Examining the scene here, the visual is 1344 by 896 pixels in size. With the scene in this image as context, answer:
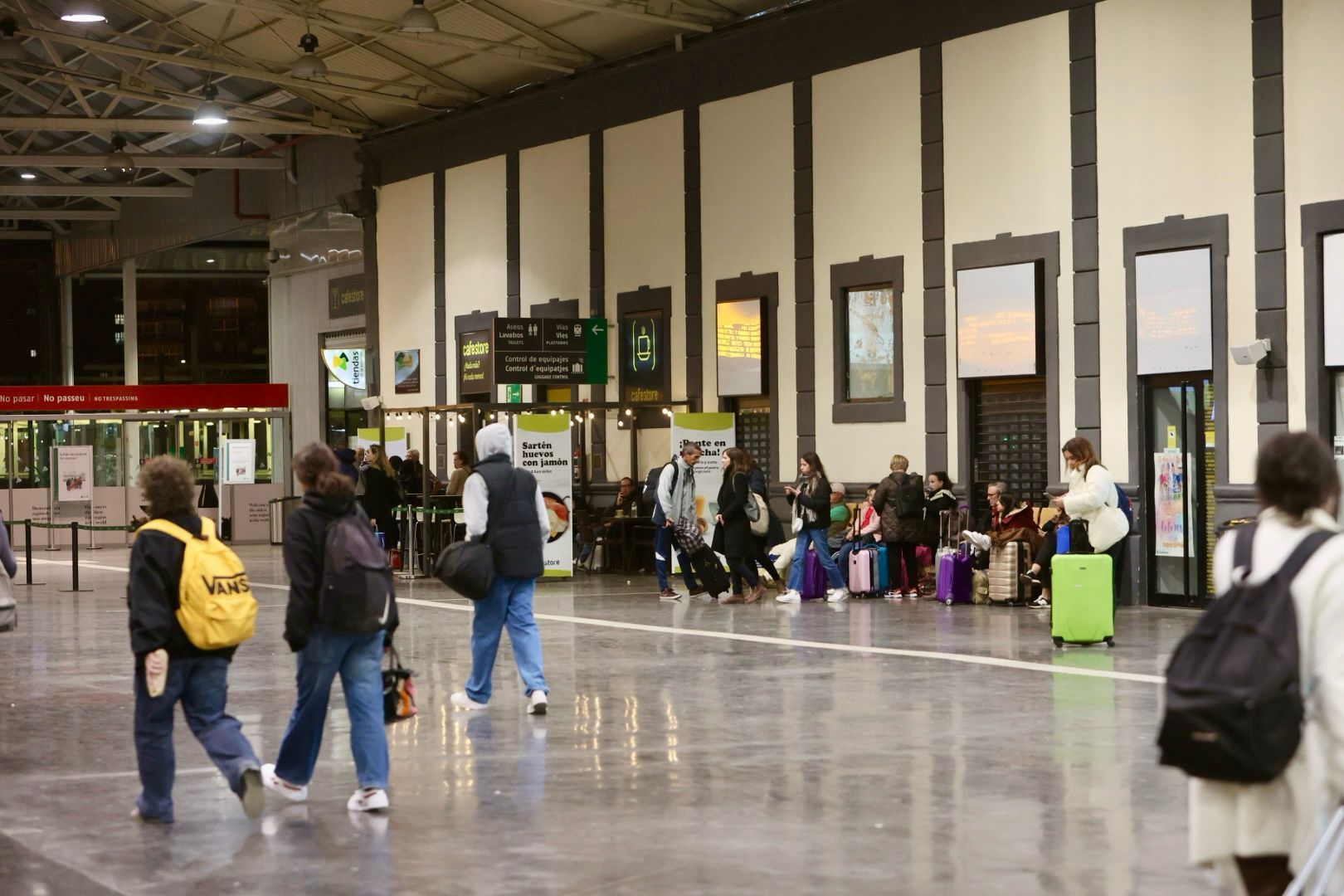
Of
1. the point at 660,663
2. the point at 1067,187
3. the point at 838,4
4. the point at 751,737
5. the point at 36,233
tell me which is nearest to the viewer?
the point at 751,737

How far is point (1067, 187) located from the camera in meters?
18.4

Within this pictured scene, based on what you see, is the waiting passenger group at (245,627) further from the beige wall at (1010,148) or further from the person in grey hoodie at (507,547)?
the beige wall at (1010,148)

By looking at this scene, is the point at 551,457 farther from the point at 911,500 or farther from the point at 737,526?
the point at 911,500

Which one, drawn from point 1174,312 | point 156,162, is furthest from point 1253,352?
point 156,162

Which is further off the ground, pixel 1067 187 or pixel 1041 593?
pixel 1067 187

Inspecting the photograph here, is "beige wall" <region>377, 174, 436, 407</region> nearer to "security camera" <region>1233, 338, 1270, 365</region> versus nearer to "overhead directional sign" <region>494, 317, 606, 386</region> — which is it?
"overhead directional sign" <region>494, 317, 606, 386</region>

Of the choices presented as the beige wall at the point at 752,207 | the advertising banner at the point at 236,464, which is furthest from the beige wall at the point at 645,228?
the advertising banner at the point at 236,464

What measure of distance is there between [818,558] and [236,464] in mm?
19258

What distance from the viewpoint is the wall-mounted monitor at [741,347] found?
2261 centimetres

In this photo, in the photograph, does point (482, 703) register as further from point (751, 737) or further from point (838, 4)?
point (838, 4)

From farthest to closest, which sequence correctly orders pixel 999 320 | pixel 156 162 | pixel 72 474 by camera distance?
pixel 156 162 < pixel 72 474 < pixel 999 320

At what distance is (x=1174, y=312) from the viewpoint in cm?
1723

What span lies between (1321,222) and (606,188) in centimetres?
1191

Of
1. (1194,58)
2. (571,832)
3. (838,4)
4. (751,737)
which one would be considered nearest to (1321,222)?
(1194,58)
